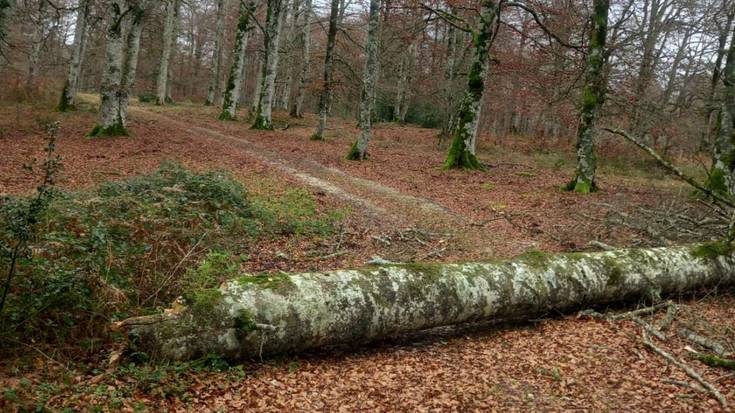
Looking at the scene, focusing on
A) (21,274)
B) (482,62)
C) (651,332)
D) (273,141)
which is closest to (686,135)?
(482,62)

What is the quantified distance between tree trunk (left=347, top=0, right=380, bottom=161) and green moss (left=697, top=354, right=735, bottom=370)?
550 inches

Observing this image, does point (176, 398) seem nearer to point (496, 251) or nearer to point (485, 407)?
point (485, 407)

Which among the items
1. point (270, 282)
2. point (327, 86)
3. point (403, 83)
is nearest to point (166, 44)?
point (327, 86)

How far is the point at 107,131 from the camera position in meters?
16.1

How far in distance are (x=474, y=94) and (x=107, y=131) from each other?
1242 cm

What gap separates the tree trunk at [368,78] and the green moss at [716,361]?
1397 centimetres

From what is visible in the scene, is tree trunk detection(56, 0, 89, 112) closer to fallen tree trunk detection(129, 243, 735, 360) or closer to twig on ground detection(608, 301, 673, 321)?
fallen tree trunk detection(129, 243, 735, 360)

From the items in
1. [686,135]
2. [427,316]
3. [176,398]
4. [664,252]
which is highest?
[686,135]

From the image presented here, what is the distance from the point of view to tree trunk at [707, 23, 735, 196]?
42.8 ft

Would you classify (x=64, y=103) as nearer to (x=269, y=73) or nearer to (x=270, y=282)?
(x=269, y=73)

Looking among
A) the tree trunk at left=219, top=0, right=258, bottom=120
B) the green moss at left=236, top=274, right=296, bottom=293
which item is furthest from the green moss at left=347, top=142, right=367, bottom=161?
the green moss at left=236, top=274, right=296, bottom=293

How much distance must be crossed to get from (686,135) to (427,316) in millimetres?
26017

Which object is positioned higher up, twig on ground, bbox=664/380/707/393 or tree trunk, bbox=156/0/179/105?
tree trunk, bbox=156/0/179/105

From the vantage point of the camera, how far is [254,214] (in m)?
8.96
